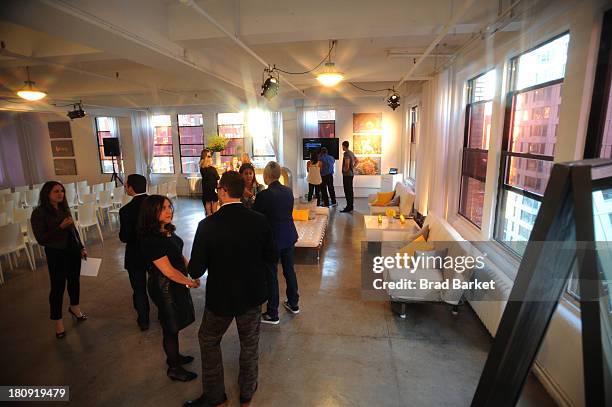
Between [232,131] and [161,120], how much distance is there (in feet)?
9.35

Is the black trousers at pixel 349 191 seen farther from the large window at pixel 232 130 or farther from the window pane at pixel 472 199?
the large window at pixel 232 130

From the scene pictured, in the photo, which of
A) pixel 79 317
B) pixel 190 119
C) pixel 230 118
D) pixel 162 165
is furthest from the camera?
pixel 162 165

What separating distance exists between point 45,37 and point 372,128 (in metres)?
8.47

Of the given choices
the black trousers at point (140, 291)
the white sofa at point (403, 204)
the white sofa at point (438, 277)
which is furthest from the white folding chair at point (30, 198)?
the white sofa at point (438, 277)

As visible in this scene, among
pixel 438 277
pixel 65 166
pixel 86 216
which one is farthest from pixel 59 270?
pixel 65 166

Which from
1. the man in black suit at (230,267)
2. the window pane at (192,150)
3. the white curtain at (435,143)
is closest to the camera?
the man in black suit at (230,267)

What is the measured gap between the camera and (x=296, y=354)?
316 cm

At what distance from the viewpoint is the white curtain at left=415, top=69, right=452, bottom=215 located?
5.69 meters

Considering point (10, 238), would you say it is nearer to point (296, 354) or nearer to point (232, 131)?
point (296, 354)

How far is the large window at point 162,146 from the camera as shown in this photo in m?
12.6

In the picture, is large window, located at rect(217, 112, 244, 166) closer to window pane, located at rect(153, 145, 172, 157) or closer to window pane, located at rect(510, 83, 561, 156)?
window pane, located at rect(153, 145, 172, 157)

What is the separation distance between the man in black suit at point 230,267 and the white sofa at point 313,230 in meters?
3.06

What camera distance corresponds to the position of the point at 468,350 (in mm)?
3178

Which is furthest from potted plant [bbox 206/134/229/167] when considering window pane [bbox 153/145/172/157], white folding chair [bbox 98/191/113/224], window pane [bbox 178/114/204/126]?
white folding chair [bbox 98/191/113/224]
